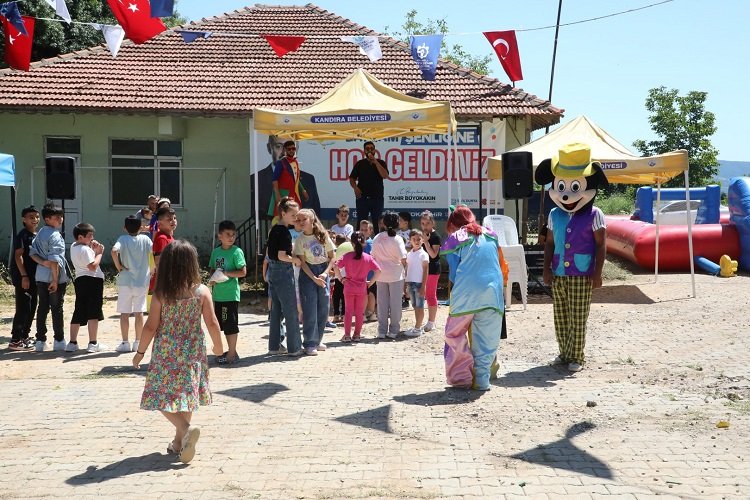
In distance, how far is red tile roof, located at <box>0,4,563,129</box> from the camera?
1841 centimetres

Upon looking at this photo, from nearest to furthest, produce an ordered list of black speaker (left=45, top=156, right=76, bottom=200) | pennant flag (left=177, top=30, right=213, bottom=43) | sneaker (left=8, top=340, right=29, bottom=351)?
sneaker (left=8, top=340, right=29, bottom=351) → black speaker (left=45, top=156, right=76, bottom=200) → pennant flag (left=177, top=30, right=213, bottom=43)

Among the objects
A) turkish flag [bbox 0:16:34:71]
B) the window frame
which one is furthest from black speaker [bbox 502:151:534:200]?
the window frame

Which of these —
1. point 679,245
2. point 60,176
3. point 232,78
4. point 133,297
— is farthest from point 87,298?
point 679,245

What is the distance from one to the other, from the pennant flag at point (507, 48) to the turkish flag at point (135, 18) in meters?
6.06

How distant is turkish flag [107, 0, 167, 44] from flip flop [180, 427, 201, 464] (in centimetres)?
926

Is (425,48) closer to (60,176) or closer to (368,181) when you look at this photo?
(368,181)

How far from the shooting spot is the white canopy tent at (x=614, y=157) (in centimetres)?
1452

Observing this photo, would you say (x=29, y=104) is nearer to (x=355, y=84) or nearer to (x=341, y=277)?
(x=355, y=84)

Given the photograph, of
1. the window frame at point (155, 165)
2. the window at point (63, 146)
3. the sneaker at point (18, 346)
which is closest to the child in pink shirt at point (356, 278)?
the sneaker at point (18, 346)

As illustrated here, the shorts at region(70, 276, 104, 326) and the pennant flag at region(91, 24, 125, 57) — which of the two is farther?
the pennant flag at region(91, 24, 125, 57)

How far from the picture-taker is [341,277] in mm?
11570

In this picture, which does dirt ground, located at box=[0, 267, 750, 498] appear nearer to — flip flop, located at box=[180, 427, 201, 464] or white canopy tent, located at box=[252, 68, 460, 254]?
flip flop, located at box=[180, 427, 201, 464]

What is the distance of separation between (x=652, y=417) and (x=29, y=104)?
14813 millimetres

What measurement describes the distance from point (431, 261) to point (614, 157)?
16.7 feet
